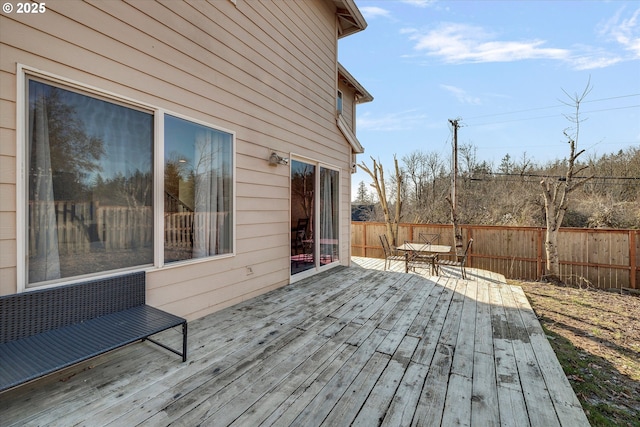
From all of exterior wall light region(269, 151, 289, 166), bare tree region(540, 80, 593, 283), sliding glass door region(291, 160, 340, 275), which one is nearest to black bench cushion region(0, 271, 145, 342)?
exterior wall light region(269, 151, 289, 166)

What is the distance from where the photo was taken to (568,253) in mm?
7863

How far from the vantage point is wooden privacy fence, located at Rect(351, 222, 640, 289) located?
7.35 metres

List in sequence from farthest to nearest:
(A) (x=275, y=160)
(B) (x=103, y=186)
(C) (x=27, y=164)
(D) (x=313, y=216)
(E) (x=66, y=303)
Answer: (D) (x=313, y=216) → (A) (x=275, y=160) → (B) (x=103, y=186) → (E) (x=66, y=303) → (C) (x=27, y=164)

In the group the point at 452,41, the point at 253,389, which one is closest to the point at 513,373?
the point at 253,389

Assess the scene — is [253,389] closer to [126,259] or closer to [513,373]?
[126,259]

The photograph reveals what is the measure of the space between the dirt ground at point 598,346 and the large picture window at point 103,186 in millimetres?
3969

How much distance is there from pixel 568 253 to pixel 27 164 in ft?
36.4

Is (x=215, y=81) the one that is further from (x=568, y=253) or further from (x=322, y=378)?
(x=568, y=253)

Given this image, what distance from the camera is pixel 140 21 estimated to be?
8.61ft

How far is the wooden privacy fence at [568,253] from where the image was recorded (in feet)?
24.1

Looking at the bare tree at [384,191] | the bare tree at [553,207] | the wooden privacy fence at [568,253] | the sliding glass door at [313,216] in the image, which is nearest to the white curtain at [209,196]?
the sliding glass door at [313,216]

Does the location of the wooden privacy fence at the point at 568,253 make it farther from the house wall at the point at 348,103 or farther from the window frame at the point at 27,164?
the window frame at the point at 27,164

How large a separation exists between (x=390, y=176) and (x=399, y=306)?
12703 mm

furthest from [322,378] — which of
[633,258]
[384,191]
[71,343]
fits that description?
[633,258]
